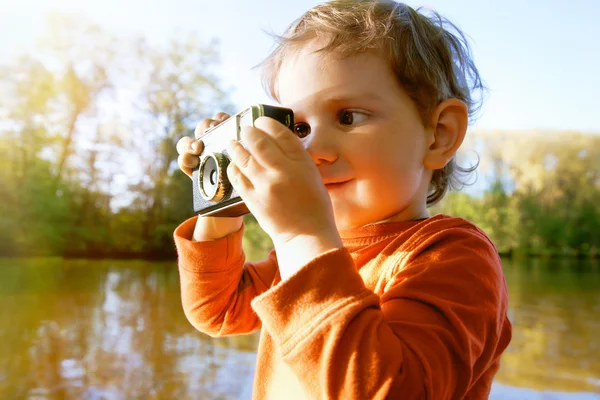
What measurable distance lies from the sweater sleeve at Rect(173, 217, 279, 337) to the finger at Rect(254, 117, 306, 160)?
7.7 inches

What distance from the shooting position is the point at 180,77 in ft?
5.10

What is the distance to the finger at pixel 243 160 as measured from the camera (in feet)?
1.05

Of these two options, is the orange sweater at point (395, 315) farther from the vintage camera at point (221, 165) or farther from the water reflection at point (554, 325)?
the water reflection at point (554, 325)

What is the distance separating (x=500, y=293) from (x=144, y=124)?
130 cm

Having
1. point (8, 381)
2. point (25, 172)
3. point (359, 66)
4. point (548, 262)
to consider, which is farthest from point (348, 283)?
point (548, 262)

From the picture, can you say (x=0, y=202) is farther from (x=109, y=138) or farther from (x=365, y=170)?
(x=365, y=170)

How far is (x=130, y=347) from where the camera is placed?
4.11ft

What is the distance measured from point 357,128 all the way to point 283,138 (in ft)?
0.28

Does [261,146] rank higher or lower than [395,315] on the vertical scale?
higher

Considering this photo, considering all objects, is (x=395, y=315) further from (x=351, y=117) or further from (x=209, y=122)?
(x=209, y=122)

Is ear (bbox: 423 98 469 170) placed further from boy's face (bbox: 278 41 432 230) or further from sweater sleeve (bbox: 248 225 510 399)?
sweater sleeve (bbox: 248 225 510 399)

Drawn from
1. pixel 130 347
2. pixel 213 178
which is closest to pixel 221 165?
pixel 213 178

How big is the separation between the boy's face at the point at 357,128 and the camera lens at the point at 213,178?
6cm

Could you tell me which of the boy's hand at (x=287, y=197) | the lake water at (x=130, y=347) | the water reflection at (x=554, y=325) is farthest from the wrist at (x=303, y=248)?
the water reflection at (x=554, y=325)
